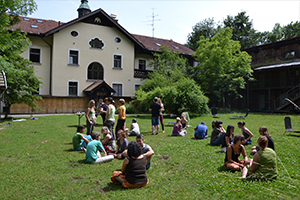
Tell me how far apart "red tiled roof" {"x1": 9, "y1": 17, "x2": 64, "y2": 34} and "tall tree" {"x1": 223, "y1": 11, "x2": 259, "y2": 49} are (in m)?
35.6

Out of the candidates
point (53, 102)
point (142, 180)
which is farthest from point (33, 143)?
point (53, 102)

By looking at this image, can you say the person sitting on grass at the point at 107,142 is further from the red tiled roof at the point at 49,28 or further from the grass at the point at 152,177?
the red tiled roof at the point at 49,28

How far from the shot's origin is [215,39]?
30.7 metres

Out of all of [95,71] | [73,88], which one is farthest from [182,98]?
[73,88]

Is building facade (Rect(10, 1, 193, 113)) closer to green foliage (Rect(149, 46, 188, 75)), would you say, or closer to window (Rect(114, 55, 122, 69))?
window (Rect(114, 55, 122, 69))

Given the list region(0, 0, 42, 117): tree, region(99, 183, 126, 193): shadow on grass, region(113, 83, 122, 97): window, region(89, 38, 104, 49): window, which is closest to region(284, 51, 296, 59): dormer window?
region(113, 83, 122, 97): window

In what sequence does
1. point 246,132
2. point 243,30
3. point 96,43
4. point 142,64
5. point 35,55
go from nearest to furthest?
point 246,132, point 35,55, point 96,43, point 142,64, point 243,30

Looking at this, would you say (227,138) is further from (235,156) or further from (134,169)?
(134,169)

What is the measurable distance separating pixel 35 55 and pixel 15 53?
9.90 meters

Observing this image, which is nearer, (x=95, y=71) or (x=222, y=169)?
(x=222, y=169)

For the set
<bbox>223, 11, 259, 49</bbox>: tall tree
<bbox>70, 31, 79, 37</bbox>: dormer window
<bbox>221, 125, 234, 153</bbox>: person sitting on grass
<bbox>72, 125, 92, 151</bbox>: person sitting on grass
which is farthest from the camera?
<bbox>223, 11, 259, 49</bbox>: tall tree

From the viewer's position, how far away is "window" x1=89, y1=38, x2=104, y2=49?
2902 cm

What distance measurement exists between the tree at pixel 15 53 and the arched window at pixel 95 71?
Result: 9773 mm

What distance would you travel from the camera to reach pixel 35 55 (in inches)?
1057
